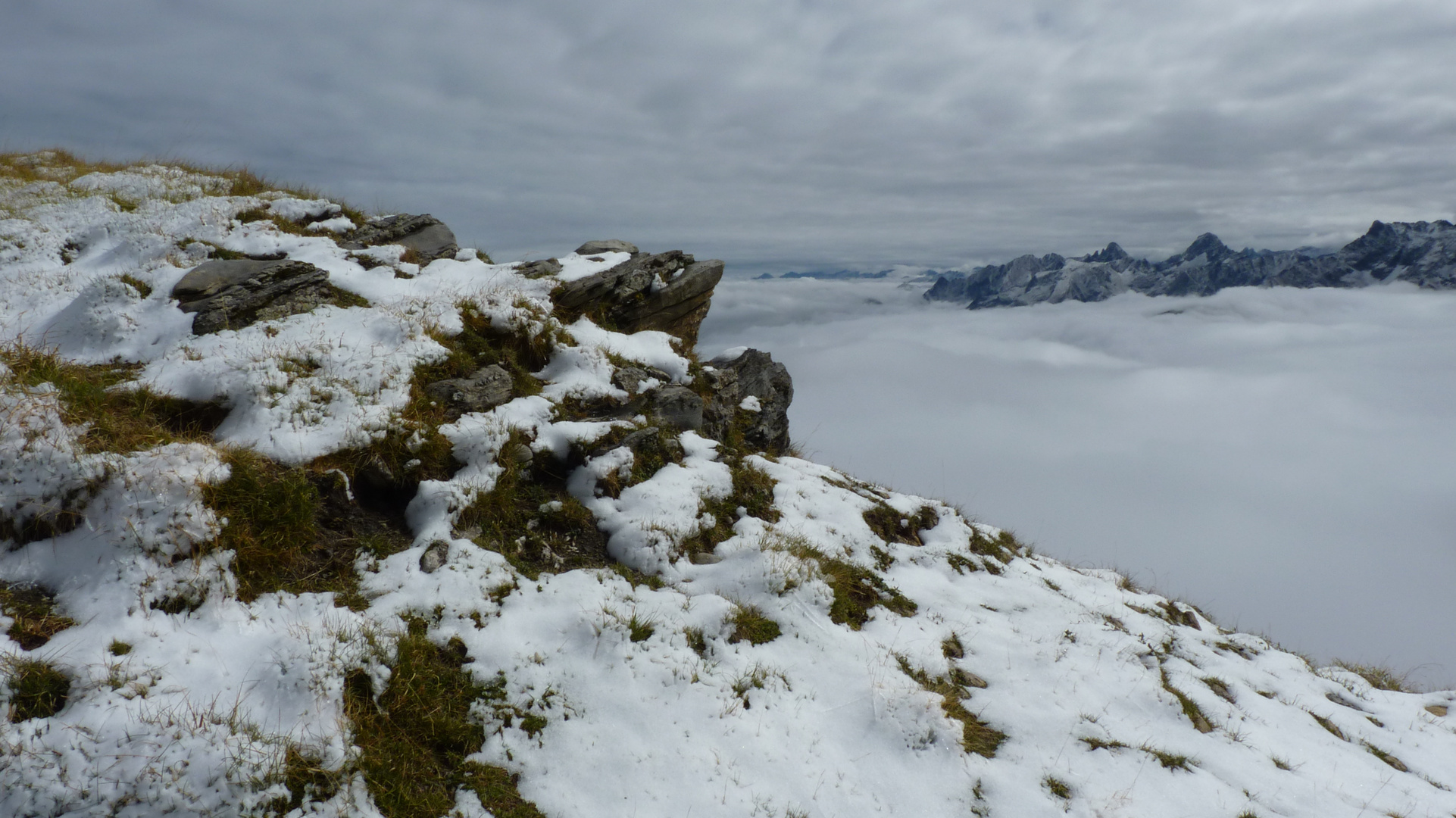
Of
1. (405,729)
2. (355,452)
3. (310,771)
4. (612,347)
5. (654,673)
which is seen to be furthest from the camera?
(612,347)

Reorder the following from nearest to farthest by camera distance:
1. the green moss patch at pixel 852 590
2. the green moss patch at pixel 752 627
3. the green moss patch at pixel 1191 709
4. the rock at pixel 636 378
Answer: the green moss patch at pixel 752 627, the green moss patch at pixel 1191 709, the green moss patch at pixel 852 590, the rock at pixel 636 378

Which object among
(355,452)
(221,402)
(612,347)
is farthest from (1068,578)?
(221,402)

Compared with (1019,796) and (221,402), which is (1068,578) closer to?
(1019,796)

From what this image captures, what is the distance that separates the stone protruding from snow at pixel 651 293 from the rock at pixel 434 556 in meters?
7.92

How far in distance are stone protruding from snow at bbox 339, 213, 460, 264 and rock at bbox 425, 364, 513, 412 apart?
21.0 ft

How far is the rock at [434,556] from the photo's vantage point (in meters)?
7.15

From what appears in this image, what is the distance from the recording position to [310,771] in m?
4.76

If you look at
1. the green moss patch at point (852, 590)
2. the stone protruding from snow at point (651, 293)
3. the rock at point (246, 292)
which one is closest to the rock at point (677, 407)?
the green moss patch at point (852, 590)

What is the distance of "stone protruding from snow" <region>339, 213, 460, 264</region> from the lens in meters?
15.7

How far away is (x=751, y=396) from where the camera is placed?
15.0 m

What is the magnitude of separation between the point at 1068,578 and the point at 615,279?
1173 cm

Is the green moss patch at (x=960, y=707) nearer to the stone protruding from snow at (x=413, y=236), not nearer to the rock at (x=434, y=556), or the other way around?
the rock at (x=434, y=556)

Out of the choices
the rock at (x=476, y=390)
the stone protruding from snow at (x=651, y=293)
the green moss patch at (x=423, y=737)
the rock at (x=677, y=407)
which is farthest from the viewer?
the stone protruding from snow at (x=651, y=293)

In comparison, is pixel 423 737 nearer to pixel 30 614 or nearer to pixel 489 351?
pixel 30 614
